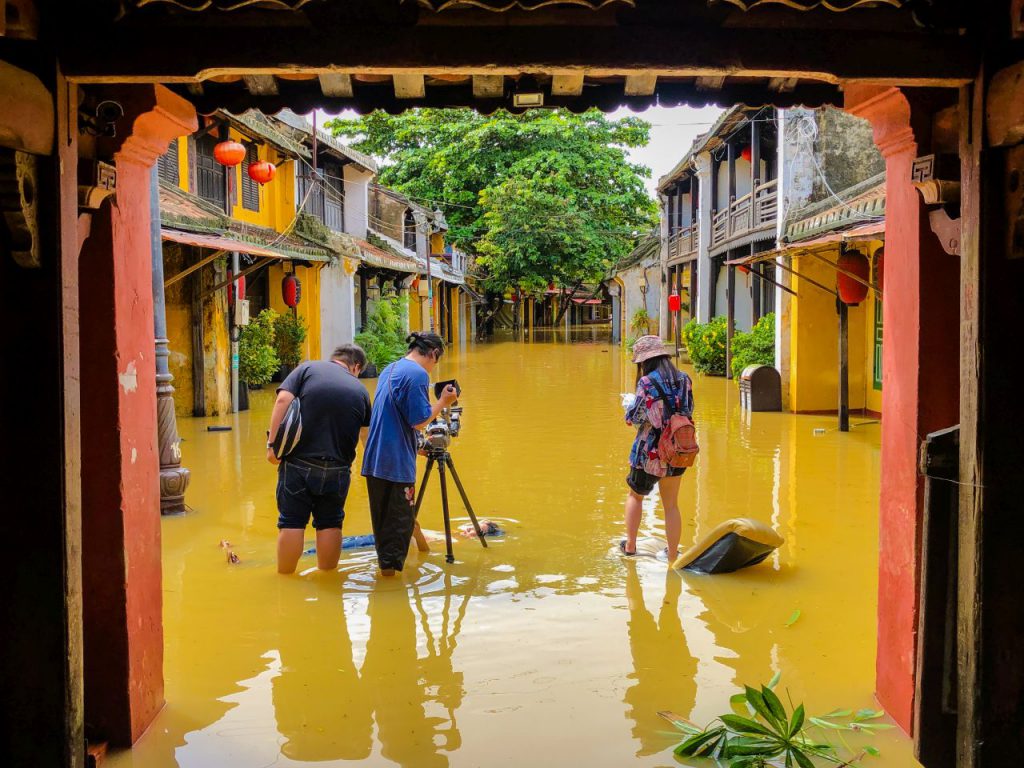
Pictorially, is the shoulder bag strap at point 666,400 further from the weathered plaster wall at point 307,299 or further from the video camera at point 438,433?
the weathered plaster wall at point 307,299

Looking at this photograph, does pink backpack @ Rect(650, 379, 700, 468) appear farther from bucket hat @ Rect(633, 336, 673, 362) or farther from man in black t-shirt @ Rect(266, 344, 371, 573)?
man in black t-shirt @ Rect(266, 344, 371, 573)

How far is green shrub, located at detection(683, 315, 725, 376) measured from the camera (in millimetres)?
22734

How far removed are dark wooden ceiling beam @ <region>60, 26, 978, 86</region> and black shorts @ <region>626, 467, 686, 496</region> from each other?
3646 millimetres

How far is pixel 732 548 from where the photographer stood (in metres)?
6.61

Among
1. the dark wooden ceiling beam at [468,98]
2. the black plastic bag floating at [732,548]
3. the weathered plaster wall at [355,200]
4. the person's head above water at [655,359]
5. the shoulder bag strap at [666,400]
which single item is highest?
the weathered plaster wall at [355,200]

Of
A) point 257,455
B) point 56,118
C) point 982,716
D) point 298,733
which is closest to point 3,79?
point 56,118

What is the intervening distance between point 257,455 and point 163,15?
8887 millimetres


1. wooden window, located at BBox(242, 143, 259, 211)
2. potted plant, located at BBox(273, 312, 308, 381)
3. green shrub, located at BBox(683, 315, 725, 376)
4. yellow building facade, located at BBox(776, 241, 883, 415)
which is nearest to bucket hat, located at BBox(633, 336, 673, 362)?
yellow building facade, located at BBox(776, 241, 883, 415)

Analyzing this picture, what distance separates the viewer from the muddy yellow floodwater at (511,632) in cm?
425

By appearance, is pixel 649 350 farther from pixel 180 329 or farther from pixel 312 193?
pixel 312 193

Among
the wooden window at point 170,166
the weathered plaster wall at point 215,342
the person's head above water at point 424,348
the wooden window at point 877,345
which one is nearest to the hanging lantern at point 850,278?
the wooden window at point 877,345

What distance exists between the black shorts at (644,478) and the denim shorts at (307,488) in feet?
6.62

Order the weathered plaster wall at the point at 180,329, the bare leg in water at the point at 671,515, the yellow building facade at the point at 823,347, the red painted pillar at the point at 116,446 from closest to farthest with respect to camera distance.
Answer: the red painted pillar at the point at 116,446 → the bare leg in water at the point at 671,515 → the weathered plaster wall at the point at 180,329 → the yellow building facade at the point at 823,347

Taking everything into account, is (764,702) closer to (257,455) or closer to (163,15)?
(163,15)
